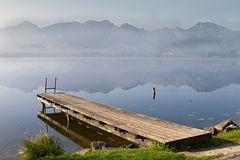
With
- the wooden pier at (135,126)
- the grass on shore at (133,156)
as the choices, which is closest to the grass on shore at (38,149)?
the grass on shore at (133,156)

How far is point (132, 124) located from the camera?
2186cm

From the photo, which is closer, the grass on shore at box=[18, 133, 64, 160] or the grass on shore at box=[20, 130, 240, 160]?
the grass on shore at box=[20, 130, 240, 160]

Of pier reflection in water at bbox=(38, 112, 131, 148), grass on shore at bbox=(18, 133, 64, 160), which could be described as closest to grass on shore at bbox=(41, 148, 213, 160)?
grass on shore at bbox=(18, 133, 64, 160)

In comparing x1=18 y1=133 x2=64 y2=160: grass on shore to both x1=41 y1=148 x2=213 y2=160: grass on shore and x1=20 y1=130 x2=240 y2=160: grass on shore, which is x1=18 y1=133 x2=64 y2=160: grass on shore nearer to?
x1=20 y1=130 x2=240 y2=160: grass on shore

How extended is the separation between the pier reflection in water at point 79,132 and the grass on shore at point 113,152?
270 inches

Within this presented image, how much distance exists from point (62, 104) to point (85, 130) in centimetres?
422

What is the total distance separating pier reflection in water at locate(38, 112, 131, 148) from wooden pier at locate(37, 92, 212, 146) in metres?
1.44

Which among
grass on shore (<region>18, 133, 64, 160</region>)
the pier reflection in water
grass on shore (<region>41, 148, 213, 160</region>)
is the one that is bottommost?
the pier reflection in water

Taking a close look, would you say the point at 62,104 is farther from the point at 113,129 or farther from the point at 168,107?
the point at 168,107

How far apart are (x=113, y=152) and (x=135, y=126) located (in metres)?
5.77

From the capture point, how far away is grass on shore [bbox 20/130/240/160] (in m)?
14.4

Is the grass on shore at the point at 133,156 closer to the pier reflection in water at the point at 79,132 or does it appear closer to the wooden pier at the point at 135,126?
the wooden pier at the point at 135,126

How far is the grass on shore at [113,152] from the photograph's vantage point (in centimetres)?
1444

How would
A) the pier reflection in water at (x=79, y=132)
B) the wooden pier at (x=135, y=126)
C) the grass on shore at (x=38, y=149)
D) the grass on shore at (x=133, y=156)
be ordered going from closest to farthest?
the grass on shore at (x=133, y=156) → the grass on shore at (x=38, y=149) → the wooden pier at (x=135, y=126) → the pier reflection in water at (x=79, y=132)
